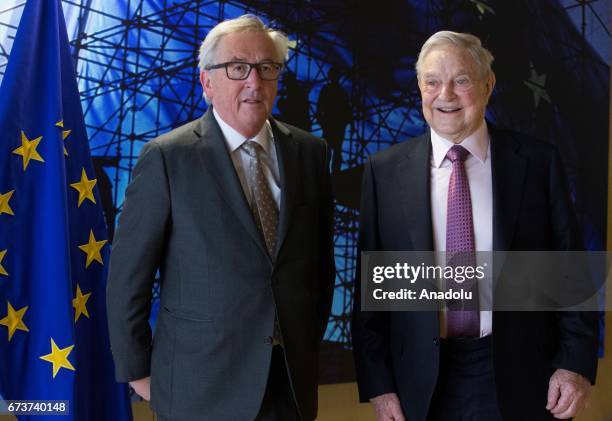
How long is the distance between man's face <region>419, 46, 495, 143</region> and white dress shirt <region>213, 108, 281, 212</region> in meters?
0.53

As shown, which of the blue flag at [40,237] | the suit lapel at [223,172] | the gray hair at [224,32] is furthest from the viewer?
the blue flag at [40,237]

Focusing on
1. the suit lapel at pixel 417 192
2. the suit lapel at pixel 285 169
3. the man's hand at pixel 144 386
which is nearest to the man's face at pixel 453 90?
the suit lapel at pixel 417 192

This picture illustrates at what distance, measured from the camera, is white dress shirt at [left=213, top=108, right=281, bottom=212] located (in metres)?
2.04

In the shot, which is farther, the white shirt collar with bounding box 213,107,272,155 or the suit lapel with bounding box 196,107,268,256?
the white shirt collar with bounding box 213,107,272,155

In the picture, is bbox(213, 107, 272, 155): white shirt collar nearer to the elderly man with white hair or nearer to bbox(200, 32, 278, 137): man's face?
bbox(200, 32, 278, 137): man's face

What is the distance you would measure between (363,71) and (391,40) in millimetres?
261

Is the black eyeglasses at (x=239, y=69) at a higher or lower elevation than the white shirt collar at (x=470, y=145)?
higher

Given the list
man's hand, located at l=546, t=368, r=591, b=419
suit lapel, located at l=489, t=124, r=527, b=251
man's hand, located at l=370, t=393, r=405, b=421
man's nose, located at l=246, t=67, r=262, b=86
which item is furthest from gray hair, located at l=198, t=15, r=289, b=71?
man's hand, located at l=546, t=368, r=591, b=419

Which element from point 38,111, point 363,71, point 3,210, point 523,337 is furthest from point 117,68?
point 523,337

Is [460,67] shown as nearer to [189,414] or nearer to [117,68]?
[189,414]

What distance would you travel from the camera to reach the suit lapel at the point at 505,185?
2062mm

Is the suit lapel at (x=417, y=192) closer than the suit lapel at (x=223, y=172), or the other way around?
the suit lapel at (x=223, y=172)

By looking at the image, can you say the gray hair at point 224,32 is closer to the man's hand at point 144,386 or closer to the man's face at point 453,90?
the man's face at point 453,90

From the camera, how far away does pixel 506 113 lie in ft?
14.0
